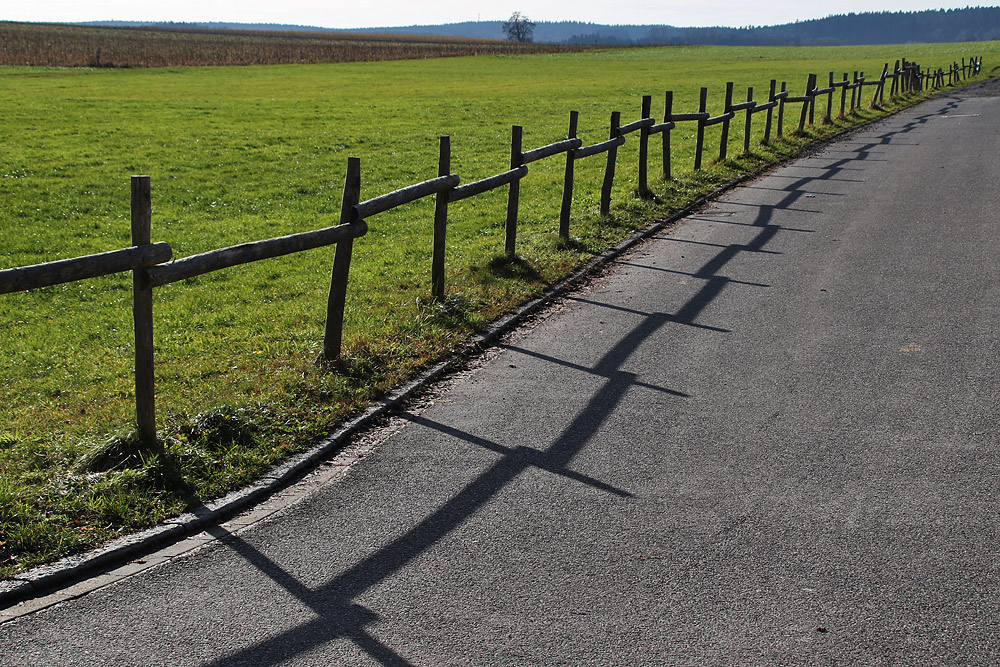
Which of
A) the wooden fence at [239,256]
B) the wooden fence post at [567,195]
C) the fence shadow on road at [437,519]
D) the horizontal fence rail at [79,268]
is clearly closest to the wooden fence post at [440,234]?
the wooden fence at [239,256]

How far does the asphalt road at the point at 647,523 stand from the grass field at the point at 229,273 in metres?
0.68

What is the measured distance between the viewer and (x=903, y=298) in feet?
28.2

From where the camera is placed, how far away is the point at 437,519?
4590 millimetres

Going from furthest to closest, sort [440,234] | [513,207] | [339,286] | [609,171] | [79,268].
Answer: [609,171] < [513,207] < [440,234] < [339,286] < [79,268]

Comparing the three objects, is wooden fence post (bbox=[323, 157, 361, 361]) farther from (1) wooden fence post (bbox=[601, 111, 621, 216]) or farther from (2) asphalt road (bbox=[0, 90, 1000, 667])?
(1) wooden fence post (bbox=[601, 111, 621, 216])

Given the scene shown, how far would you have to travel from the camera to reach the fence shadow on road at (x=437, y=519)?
3.56 metres

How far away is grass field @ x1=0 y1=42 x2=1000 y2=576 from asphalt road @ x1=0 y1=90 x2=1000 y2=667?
2.22 feet

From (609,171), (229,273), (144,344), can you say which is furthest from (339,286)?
(609,171)

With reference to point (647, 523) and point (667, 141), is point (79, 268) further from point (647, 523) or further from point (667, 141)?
point (667, 141)

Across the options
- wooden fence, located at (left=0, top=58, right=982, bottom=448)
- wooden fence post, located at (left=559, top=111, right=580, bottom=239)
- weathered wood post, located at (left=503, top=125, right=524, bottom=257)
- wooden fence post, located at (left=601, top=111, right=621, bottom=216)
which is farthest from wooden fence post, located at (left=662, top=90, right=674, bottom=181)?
weathered wood post, located at (left=503, top=125, right=524, bottom=257)

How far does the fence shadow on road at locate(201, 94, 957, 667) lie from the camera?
11.7ft

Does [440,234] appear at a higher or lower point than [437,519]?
higher

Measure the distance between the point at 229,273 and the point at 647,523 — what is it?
8.25 metres

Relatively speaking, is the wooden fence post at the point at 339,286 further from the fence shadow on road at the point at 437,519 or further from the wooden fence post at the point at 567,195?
the wooden fence post at the point at 567,195
